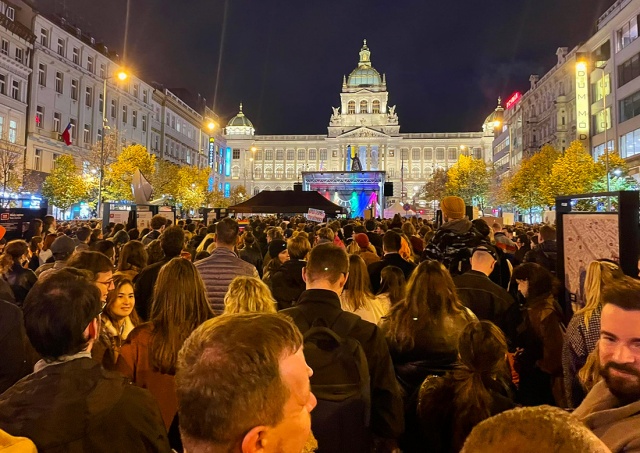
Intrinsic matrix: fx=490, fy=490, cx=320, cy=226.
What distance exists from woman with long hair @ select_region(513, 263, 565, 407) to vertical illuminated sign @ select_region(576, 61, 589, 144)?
168 ft

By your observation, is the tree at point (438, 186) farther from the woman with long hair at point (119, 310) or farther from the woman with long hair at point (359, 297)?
the woman with long hair at point (119, 310)

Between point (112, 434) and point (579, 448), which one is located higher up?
point (579, 448)

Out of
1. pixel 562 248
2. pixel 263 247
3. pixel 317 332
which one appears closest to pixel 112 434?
pixel 317 332

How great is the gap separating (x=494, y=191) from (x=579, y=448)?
259 ft

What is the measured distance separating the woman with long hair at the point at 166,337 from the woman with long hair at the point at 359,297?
161 centimetres

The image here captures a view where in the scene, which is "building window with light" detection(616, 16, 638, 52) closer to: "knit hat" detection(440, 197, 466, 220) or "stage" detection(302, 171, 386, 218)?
"stage" detection(302, 171, 386, 218)

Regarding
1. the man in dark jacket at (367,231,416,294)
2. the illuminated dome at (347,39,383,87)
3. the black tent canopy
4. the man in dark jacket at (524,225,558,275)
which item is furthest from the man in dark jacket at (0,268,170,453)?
the illuminated dome at (347,39,383,87)

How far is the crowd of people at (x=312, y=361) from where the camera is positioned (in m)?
1.33

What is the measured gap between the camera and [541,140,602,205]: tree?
40.0 meters

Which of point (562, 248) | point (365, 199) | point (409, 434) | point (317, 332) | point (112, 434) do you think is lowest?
point (409, 434)

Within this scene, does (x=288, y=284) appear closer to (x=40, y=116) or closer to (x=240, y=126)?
(x=40, y=116)

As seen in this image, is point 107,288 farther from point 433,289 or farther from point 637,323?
point 637,323

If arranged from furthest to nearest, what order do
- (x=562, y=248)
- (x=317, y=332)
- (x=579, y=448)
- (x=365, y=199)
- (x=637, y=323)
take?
1. (x=365, y=199)
2. (x=562, y=248)
3. (x=317, y=332)
4. (x=637, y=323)
5. (x=579, y=448)

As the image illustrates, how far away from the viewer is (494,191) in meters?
75.5
